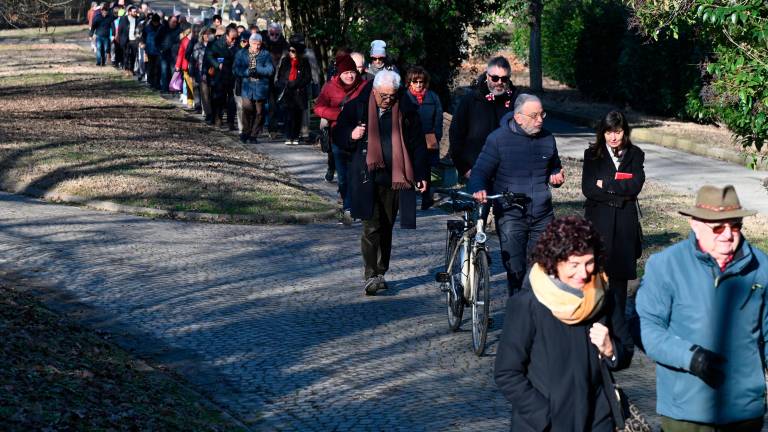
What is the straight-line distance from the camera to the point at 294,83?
22.4 meters

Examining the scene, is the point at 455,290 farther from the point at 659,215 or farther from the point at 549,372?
the point at 659,215

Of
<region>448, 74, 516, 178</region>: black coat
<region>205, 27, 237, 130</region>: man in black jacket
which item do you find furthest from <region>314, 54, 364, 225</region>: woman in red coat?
<region>205, 27, 237, 130</region>: man in black jacket

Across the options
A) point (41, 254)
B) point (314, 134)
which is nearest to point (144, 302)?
point (41, 254)

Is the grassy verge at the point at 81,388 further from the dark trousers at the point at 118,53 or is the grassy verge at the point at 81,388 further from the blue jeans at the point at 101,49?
the blue jeans at the point at 101,49

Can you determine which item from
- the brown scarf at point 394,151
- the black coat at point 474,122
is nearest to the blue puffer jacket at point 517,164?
the brown scarf at point 394,151

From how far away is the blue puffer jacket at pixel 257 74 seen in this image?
22.0 metres

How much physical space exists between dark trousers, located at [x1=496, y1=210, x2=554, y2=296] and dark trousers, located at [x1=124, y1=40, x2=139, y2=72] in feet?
93.7

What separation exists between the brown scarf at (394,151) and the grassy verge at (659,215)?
8.47 ft

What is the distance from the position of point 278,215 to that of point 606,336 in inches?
409

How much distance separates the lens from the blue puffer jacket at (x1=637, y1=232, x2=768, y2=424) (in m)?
5.35

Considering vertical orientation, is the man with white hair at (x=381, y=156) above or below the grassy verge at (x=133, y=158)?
above

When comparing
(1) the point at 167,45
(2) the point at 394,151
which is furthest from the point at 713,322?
(1) the point at 167,45

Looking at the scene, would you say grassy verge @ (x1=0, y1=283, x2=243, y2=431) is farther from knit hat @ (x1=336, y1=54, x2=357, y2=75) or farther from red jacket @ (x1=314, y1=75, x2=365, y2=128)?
knit hat @ (x1=336, y1=54, x2=357, y2=75)

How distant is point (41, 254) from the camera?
1262 centimetres
